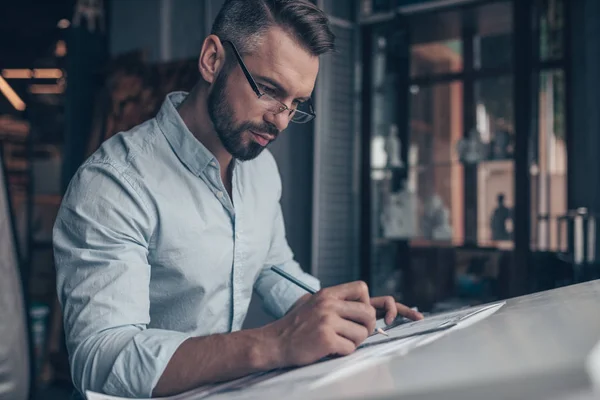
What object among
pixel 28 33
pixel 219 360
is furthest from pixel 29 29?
pixel 219 360

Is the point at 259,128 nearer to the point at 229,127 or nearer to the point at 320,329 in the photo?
the point at 229,127

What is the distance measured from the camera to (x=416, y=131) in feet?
11.4

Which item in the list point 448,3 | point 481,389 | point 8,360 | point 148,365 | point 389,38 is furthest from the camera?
point 389,38

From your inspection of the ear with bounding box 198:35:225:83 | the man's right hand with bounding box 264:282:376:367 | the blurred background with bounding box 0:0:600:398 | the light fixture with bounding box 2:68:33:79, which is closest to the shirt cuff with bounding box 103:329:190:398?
the man's right hand with bounding box 264:282:376:367

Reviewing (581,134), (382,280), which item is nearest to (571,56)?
(581,134)

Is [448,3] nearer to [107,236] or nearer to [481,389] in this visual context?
[107,236]

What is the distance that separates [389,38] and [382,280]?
1.49 m

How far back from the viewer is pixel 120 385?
0.76 m

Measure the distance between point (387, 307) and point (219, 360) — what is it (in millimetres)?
401

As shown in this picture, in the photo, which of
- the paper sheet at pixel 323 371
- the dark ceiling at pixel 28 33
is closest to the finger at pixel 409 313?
the paper sheet at pixel 323 371

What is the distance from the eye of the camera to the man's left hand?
1005 mm

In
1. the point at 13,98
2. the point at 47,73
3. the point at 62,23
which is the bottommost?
the point at 13,98

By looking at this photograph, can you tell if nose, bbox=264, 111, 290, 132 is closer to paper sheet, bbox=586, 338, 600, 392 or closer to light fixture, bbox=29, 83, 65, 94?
paper sheet, bbox=586, 338, 600, 392

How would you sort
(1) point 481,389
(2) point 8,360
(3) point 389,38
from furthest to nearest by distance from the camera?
(3) point 389,38, (2) point 8,360, (1) point 481,389
